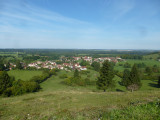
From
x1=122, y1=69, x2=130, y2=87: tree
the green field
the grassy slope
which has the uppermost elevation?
the green field

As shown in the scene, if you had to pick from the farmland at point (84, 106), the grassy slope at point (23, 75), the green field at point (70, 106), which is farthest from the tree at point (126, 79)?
the grassy slope at point (23, 75)

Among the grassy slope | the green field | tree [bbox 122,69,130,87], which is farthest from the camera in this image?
the grassy slope

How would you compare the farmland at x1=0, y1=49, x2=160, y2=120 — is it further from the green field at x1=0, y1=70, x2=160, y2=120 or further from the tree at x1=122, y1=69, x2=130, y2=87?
the tree at x1=122, y1=69, x2=130, y2=87

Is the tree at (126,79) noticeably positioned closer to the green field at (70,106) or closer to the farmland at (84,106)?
the farmland at (84,106)

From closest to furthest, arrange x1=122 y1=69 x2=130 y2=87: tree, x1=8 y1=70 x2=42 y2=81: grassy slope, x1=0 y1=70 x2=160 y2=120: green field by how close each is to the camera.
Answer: x1=0 y1=70 x2=160 y2=120: green field
x1=122 y1=69 x2=130 y2=87: tree
x1=8 y1=70 x2=42 y2=81: grassy slope

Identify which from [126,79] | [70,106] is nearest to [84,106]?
[70,106]

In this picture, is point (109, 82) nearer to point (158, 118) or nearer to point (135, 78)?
point (135, 78)

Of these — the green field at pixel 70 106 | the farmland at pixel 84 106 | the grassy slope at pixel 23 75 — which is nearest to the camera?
the farmland at pixel 84 106

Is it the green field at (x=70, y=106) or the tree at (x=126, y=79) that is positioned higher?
the green field at (x=70, y=106)

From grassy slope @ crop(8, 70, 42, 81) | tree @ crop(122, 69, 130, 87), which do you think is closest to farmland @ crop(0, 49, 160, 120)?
tree @ crop(122, 69, 130, 87)

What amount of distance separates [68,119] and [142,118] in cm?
411

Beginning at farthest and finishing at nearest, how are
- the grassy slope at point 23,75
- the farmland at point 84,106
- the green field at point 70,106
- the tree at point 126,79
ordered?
the grassy slope at point 23,75 < the tree at point 126,79 < the green field at point 70,106 < the farmland at point 84,106

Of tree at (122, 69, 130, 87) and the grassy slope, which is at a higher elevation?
tree at (122, 69, 130, 87)

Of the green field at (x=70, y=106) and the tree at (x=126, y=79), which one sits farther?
the tree at (x=126, y=79)
